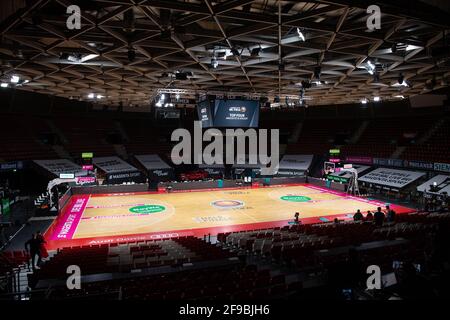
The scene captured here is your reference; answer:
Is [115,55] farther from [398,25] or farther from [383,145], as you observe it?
[383,145]

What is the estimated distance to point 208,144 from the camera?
4491 cm

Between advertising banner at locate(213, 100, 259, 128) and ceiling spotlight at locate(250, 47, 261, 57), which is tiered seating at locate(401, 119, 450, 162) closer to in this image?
advertising banner at locate(213, 100, 259, 128)

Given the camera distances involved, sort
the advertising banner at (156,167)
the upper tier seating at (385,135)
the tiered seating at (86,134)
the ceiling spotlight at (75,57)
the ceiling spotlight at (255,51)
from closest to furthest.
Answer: the ceiling spotlight at (255,51), the ceiling spotlight at (75,57), the upper tier seating at (385,135), the tiered seating at (86,134), the advertising banner at (156,167)

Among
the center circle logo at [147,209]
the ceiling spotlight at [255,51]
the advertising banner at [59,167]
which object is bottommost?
the center circle logo at [147,209]

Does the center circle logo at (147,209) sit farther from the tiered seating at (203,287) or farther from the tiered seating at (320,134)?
the tiered seating at (320,134)

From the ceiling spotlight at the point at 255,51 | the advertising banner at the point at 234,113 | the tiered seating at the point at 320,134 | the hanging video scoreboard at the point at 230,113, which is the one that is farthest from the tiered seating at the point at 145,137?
the ceiling spotlight at the point at 255,51

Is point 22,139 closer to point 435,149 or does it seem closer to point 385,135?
point 385,135

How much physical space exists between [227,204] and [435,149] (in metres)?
22.4

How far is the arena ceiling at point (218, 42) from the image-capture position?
10656 mm

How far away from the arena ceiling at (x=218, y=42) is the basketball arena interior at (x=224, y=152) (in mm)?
90

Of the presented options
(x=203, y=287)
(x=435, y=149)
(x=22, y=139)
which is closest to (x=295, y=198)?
(x=435, y=149)

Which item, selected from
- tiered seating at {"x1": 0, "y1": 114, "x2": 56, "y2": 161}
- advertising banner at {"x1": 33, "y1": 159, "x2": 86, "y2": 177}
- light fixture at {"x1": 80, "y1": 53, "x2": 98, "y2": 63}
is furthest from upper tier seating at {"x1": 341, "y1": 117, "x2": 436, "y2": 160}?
tiered seating at {"x1": 0, "y1": 114, "x2": 56, "y2": 161}

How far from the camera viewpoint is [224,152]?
44.4m
